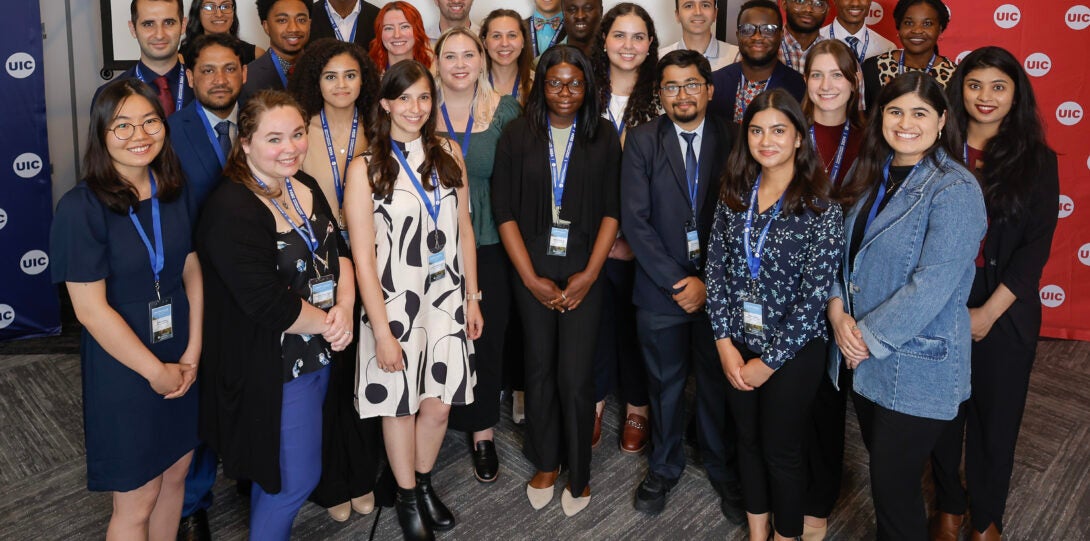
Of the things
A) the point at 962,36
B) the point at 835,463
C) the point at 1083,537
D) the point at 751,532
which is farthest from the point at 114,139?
the point at 962,36

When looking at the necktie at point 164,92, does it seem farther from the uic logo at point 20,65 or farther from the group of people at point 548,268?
the uic logo at point 20,65

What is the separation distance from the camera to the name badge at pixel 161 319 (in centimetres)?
225

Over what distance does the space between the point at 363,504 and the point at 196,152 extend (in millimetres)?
1446

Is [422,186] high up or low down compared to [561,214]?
up

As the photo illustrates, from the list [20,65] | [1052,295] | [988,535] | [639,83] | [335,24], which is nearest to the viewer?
[988,535]

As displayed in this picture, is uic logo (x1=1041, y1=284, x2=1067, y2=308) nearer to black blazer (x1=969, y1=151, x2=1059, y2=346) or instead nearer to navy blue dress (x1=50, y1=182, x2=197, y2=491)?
black blazer (x1=969, y1=151, x2=1059, y2=346)

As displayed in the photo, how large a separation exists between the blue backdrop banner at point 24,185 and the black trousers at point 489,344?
3072mm

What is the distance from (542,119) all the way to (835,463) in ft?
5.47

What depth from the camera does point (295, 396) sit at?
2.40m

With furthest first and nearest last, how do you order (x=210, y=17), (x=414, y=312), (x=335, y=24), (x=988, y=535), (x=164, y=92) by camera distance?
(x=335, y=24) < (x=210, y=17) < (x=164, y=92) < (x=988, y=535) < (x=414, y=312)

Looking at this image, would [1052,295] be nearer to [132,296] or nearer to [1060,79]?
[1060,79]

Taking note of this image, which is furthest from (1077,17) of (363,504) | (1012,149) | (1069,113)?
(363,504)

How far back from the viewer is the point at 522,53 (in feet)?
11.6

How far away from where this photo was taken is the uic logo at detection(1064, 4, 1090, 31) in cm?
469
